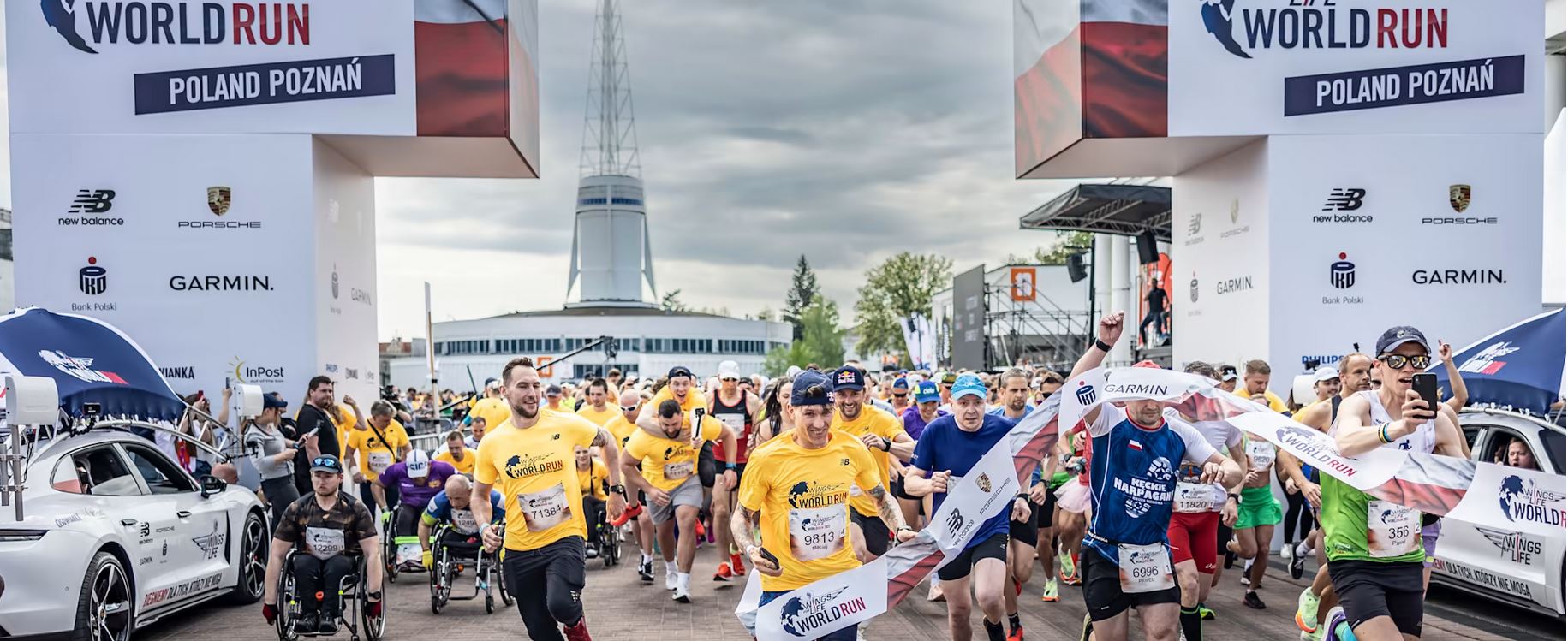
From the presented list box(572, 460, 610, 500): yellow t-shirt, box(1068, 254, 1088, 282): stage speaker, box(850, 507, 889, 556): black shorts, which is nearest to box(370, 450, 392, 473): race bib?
box(572, 460, 610, 500): yellow t-shirt

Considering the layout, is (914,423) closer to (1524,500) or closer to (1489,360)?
(1489,360)

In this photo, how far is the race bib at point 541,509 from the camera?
7305 mm

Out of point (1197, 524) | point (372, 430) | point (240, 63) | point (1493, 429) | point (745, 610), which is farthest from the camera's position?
point (240, 63)

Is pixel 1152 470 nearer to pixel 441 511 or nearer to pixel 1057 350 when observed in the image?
pixel 441 511

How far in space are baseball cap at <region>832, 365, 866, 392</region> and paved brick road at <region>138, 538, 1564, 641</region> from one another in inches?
118

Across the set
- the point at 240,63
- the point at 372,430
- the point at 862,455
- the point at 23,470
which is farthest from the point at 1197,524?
the point at 240,63

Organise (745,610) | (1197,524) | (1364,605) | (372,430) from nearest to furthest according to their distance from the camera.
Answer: (1364,605) → (745,610) → (1197,524) → (372,430)

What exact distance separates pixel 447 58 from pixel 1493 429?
12.3m

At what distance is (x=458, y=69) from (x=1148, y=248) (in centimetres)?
1658

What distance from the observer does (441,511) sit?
11.3 metres

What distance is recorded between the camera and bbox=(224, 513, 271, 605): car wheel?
1086 centimetres

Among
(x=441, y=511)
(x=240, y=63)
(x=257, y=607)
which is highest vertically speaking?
(x=240, y=63)

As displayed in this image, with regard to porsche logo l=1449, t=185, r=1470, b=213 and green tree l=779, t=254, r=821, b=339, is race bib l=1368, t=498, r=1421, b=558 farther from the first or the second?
green tree l=779, t=254, r=821, b=339

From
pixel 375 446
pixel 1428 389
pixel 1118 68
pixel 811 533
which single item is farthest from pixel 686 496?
pixel 1428 389
